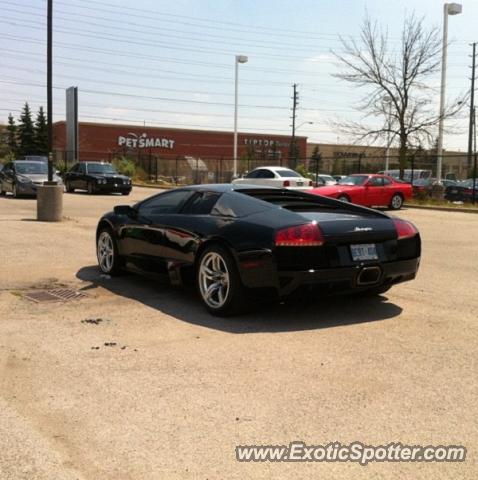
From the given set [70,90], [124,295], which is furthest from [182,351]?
[70,90]

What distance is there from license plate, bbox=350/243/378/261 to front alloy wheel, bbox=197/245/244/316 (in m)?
1.10

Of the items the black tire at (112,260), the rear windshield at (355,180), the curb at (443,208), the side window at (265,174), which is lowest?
the black tire at (112,260)

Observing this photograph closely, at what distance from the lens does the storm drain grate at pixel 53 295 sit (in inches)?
275

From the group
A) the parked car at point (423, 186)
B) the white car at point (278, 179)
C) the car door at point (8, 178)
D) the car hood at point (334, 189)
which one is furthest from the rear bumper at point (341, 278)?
the parked car at point (423, 186)

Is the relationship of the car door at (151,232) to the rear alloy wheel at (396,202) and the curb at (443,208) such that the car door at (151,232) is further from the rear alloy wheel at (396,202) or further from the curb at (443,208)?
the curb at (443,208)

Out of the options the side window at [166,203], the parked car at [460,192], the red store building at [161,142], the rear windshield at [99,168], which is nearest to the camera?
the side window at [166,203]

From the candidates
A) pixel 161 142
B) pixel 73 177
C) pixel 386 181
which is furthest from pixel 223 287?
pixel 161 142

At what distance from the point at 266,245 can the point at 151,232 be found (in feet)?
6.64

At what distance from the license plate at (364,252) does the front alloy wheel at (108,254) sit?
11.0 ft

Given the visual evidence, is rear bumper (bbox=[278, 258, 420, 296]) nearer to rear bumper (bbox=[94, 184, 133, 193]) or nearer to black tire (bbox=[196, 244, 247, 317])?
black tire (bbox=[196, 244, 247, 317])

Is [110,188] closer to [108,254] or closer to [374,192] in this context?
[374,192]

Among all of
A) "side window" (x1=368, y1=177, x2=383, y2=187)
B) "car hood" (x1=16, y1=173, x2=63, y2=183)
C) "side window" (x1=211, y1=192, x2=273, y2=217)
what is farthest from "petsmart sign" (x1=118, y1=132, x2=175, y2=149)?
"side window" (x1=211, y1=192, x2=273, y2=217)

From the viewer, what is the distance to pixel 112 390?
4.28 m

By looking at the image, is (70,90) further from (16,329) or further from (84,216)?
(16,329)
